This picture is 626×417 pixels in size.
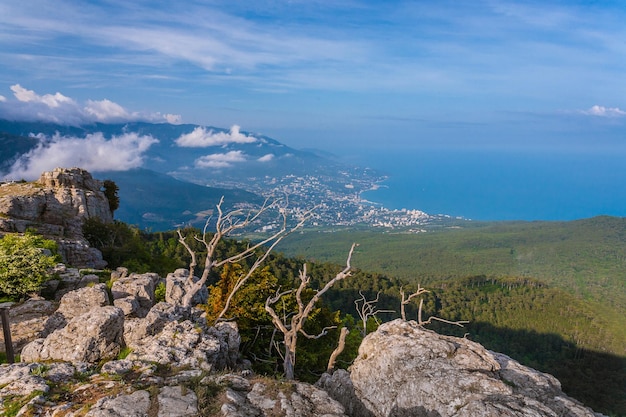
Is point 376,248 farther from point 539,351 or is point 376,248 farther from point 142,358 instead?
point 142,358

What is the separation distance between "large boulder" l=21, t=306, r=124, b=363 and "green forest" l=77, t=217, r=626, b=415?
5524mm

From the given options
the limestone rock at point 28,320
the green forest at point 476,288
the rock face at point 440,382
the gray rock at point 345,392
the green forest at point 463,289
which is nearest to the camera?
the rock face at point 440,382

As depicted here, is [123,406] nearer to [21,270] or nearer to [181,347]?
[181,347]

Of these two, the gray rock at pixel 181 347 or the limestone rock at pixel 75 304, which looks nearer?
the gray rock at pixel 181 347

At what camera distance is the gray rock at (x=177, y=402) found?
6.34m

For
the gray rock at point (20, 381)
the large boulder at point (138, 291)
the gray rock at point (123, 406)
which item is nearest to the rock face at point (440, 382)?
the gray rock at point (123, 406)

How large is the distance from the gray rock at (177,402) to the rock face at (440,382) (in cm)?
399

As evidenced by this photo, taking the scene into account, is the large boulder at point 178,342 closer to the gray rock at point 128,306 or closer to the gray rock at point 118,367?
the gray rock at point 118,367

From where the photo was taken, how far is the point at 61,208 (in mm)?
38281

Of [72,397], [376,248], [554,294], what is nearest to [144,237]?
[72,397]

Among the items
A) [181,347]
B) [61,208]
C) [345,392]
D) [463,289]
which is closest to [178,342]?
[181,347]

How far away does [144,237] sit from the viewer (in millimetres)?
66500

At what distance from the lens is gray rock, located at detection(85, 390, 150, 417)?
6.19m

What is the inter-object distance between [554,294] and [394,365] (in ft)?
396
